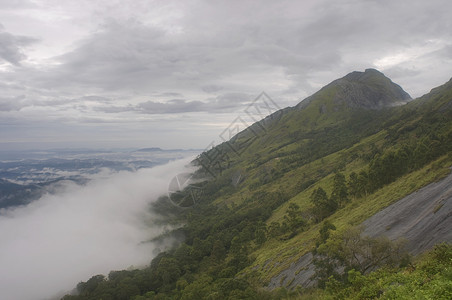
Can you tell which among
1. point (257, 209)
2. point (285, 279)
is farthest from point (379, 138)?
point (285, 279)

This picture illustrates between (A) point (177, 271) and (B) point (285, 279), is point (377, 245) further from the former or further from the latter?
(A) point (177, 271)

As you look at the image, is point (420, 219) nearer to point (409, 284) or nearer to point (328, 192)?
point (409, 284)

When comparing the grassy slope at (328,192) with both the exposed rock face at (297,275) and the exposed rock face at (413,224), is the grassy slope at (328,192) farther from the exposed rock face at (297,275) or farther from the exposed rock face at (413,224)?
the exposed rock face at (413,224)

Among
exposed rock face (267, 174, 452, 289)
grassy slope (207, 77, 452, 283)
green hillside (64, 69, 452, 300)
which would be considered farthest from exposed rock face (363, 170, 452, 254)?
grassy slope (207, 77, 452, 283)

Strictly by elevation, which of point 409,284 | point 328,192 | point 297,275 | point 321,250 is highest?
point 409,284

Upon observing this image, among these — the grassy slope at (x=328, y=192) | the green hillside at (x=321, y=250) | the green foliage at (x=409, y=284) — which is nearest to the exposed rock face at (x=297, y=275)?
the green hillside at (x=321, y=250)

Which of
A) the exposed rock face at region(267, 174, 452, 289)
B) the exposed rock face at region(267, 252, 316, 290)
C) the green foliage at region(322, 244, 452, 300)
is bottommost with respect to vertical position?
the exposed rock face at region(267, 252, 316, 290)

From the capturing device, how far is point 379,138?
17438cm

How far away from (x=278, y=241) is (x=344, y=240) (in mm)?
60198

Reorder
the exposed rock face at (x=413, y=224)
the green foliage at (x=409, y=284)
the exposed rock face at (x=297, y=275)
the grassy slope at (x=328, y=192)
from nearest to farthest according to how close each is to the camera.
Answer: the green foliage at (x=409, y=284) < the exposed rock face at (x=413, y=224) < the exposed rock face at (x=297, y=275) < the grassy slope at (x=328, y=192)

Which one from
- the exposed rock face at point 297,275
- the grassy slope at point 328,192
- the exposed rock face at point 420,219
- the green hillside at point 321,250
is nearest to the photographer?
the green hillside at point 321,250

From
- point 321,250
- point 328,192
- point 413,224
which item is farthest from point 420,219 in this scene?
point 328,192

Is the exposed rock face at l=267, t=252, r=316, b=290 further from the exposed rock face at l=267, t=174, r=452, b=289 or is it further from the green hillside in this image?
the green hillside

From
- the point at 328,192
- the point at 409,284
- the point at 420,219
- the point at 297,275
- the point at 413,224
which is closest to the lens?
the point at 409,284
